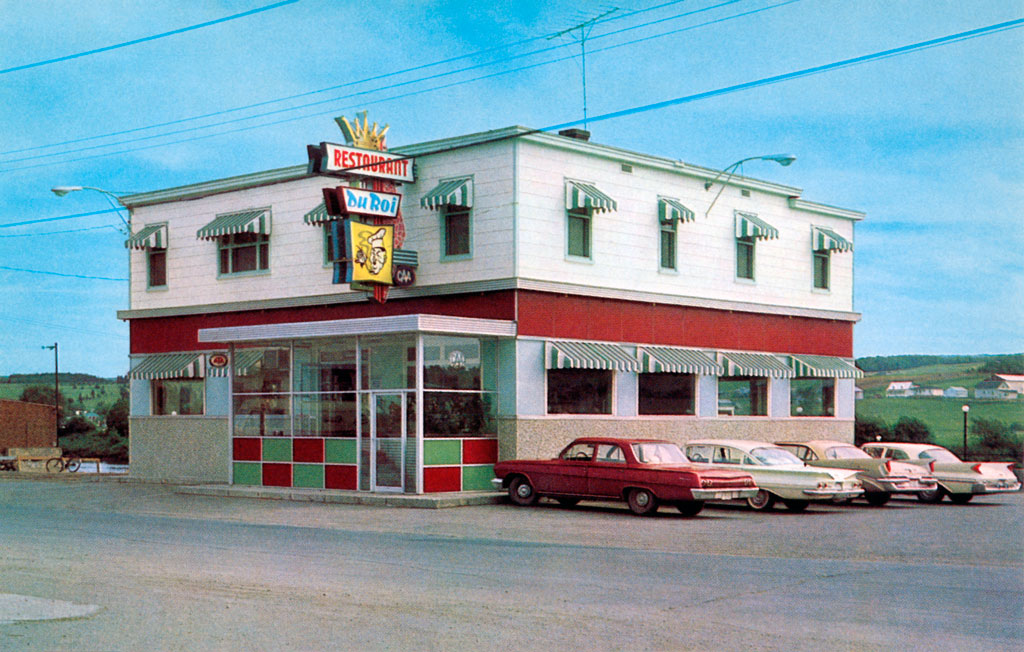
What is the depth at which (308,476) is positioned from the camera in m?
29.0

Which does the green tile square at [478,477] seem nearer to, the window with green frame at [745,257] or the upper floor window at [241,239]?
the upper floor window at [241,239]

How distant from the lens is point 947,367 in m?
56.5

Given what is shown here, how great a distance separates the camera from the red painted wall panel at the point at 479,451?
91.0 ft

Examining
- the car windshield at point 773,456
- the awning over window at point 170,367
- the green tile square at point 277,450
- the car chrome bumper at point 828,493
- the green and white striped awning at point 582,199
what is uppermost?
the green and white striped awning at point 582,199

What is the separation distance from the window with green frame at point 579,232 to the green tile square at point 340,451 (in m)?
7.33

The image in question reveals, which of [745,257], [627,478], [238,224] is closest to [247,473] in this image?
[238,224]

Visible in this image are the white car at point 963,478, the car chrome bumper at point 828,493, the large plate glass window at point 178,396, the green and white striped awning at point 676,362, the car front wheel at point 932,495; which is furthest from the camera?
the large plate glass window at point 178,396

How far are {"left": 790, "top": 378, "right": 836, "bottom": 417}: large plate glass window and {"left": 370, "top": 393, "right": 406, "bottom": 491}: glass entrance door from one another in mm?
14012

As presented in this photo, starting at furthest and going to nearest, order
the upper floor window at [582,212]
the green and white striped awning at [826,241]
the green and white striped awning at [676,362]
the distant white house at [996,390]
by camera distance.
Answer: the distant white house at [996,390]
the green and white striped awning at [826,241]
the green and white striped awning at [676,362]
the upper floor window at [582,212]

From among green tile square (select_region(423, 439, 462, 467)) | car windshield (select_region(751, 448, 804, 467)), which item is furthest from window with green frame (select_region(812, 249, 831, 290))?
green tile square (select_region(423, 439, 462, 467))

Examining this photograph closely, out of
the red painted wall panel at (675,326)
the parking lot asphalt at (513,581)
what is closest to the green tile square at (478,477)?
the red painted wall panel at (675,326)

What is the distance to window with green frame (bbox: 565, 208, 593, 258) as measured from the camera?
29.6 m

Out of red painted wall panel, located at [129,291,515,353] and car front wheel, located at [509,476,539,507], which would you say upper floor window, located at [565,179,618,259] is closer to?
red painted wall panel, located at [129,291,515,353]

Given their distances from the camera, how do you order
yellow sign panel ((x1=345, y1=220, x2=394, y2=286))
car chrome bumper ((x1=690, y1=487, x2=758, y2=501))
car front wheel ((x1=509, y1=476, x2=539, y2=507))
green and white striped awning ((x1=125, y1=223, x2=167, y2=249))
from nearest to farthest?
car chrome bumper ((x1=690, y1=487, x2=758, y2=501)), car front wheel ((x1=509, y1=476, x2=539, y2=507)), yellow sign panel ((x1=345, y1=220, x2=394, y2=286)), green and white striped awning ((x1=125, y1=223, x2=167, y2=249))
